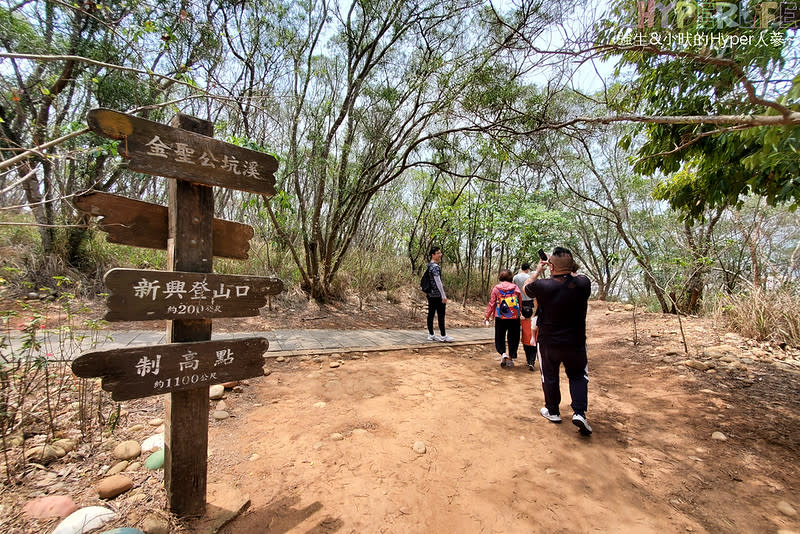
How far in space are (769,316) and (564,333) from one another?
4336mm

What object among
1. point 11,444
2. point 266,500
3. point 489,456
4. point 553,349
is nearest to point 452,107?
point 553,349

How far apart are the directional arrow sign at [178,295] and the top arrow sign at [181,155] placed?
56 cm

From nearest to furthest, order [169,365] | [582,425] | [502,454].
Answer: [169,365] < [502,454] < [582,425]

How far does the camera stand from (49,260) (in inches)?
235

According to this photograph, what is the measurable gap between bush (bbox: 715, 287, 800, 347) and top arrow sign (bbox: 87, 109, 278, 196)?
23.2 ft

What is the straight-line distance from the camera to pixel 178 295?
5.82 ft

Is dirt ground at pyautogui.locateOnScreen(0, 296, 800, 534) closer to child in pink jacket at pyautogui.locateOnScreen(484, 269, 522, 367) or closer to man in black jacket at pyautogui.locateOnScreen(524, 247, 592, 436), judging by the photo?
man in black jacket at pyautogui.locateOnScreen(524, 247, 592, 436)

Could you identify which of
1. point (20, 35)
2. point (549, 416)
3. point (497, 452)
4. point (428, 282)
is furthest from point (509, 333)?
point (20, 35)

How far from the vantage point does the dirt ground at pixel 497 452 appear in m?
2.01

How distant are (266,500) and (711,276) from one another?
39.8ft

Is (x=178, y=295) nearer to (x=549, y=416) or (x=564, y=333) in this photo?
(x=564, y=333)

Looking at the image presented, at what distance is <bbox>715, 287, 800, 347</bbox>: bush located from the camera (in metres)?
4.71

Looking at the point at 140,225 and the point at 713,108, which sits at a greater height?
the point at 713,108

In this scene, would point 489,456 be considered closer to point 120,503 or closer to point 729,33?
point 120,503
